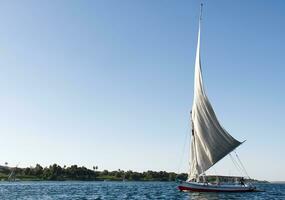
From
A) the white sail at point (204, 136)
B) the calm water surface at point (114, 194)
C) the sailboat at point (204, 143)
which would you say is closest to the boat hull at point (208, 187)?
the sailboat at point (204, 143)

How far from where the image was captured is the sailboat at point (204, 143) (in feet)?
248

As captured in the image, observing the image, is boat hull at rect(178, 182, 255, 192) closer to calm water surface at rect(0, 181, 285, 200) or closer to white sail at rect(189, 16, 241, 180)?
calm water surface at rect(0, 181, 285, 200)

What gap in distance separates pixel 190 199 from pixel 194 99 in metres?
25.3

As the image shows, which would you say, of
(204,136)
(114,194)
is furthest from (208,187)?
(114,194)

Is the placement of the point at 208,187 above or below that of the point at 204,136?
below

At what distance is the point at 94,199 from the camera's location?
63750 millimetres

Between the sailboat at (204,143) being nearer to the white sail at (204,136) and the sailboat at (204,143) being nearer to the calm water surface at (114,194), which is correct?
the white sail at (204,136)

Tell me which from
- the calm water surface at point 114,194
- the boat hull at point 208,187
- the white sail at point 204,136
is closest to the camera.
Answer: the calm water surface at point 114,194

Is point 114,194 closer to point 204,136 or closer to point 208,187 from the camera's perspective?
point 208,187

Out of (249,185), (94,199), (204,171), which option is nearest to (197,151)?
(204,171)

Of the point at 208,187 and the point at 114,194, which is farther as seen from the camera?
the point at 114,194

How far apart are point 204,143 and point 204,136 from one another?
3.93ft

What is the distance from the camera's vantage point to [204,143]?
255 feet

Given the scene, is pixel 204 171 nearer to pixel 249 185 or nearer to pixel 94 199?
pixel 249 185
